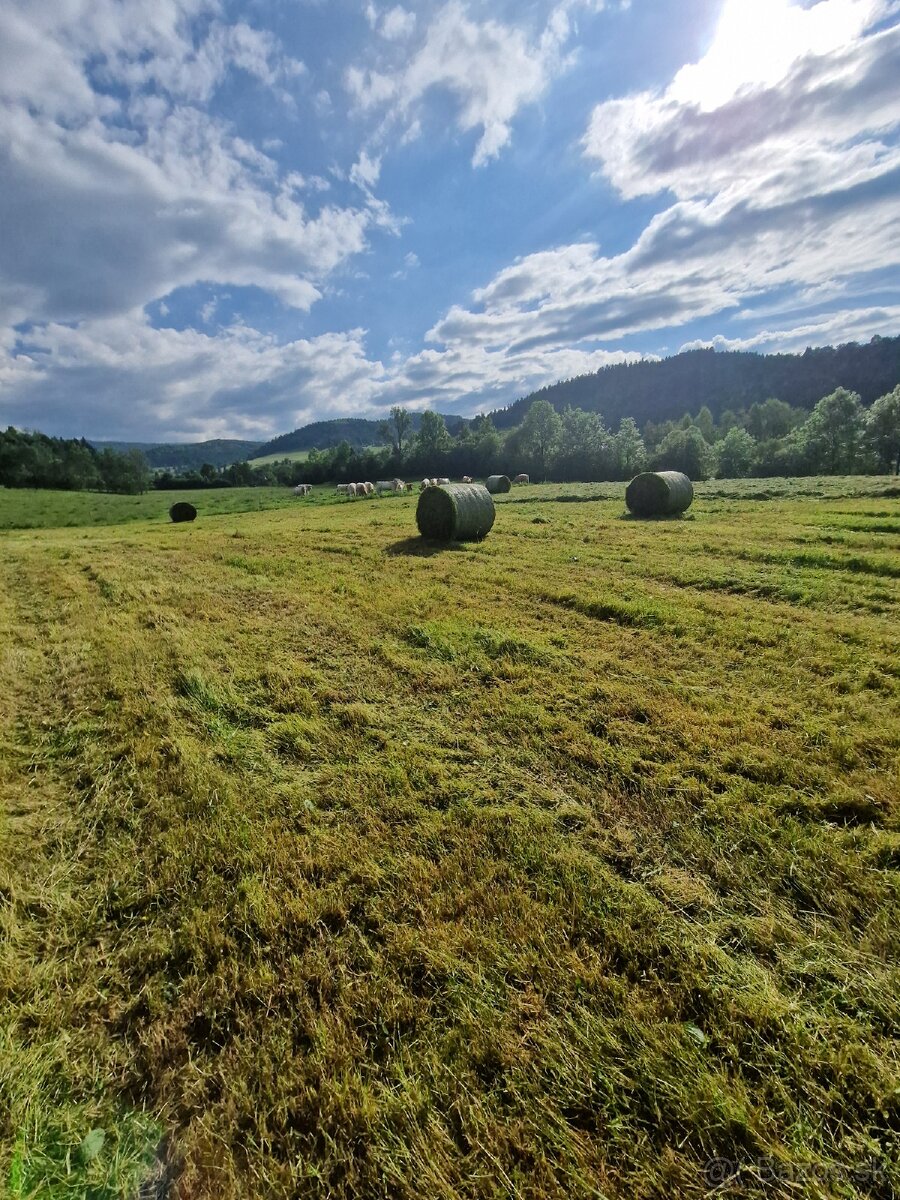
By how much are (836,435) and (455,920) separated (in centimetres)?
8165

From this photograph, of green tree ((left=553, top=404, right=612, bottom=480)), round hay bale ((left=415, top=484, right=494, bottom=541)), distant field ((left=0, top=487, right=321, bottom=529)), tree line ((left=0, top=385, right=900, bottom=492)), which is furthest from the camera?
green tree ((left=553, top=404, right=612, bottom=480))

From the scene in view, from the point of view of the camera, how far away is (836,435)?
63219 mm

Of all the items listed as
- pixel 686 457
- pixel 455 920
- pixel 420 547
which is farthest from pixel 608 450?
pixel 455 920

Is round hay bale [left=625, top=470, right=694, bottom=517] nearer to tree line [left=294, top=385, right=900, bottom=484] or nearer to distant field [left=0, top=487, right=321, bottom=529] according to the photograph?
distant field [left=0, top=487, right=321, bottom=529]

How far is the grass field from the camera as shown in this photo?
6.70 feet

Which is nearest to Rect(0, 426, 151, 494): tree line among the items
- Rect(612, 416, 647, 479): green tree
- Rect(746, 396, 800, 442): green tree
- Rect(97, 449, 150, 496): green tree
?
Rect(97, 449, 150, 496): green tree

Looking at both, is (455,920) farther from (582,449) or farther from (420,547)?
(582,449)

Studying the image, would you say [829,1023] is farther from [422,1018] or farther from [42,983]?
[42,983]

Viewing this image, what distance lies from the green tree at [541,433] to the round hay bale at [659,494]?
55.1 metres

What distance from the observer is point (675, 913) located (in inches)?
118

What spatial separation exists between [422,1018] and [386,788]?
72.7 inches

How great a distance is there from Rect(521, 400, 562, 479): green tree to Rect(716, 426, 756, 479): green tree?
24851mm

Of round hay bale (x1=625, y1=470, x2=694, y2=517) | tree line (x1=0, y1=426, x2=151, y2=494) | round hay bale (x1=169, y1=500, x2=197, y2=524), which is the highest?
tree line (x1=0, y1=426, x2=151, y2=494)

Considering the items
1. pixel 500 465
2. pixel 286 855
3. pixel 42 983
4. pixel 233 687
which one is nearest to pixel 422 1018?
pixel 286 855
